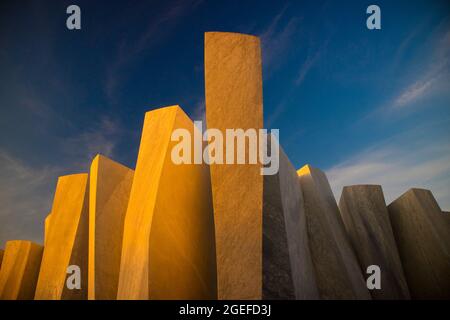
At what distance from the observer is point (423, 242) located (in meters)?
6.94

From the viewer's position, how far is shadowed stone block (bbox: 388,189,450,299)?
6.53 m

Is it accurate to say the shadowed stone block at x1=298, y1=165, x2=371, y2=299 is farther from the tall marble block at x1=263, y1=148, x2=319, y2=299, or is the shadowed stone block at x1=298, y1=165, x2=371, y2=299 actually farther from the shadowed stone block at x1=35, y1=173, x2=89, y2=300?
the shadowed stone block at x1=35, y1=173, x2=89, y2=300

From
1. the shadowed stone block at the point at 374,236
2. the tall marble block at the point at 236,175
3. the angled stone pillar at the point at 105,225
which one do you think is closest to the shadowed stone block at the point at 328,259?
the shadowed stone block at the point at 374,236

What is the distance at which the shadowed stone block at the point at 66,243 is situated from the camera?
22.5 feet

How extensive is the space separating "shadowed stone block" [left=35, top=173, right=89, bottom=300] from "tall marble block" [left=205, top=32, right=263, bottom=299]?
16.5ft

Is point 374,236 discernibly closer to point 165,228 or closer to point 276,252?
point 276,252

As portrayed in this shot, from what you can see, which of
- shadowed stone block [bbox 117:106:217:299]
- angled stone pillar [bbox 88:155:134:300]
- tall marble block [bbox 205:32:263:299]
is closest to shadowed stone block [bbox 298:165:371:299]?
shadowed stone block [bbox 117:106:217:299]

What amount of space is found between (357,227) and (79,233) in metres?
6.93

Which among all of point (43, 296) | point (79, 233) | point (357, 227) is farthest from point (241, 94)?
point (43, 296)

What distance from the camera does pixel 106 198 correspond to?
654cm

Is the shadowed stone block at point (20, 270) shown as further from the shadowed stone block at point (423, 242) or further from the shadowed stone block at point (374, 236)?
the shadowed stone block at point (423, 242)

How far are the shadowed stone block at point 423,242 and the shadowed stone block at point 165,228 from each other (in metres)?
4.90

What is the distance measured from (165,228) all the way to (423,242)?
6.26 m
